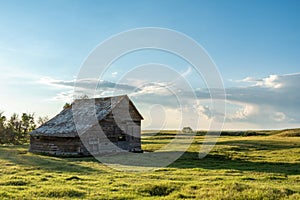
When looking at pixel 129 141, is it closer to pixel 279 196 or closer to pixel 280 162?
pixel 280 162

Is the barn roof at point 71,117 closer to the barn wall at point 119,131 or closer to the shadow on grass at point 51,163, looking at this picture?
the barn wall at point 119,131

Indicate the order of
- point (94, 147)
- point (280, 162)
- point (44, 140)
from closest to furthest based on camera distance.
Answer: point (280, 162)
point (94, 147)
point (44, 140)

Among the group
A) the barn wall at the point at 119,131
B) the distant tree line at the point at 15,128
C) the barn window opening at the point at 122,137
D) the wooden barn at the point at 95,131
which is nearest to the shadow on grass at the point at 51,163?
the wooden barn at the point at 95,131

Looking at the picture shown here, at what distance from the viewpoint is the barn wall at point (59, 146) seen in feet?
111

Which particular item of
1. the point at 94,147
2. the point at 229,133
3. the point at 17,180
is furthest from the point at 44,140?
the point at 229,133

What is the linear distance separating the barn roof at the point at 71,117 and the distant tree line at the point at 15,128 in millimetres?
24189

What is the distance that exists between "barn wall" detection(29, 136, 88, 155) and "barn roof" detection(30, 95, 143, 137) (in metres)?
0.65

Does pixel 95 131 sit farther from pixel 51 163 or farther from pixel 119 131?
pixel 51 163

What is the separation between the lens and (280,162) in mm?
27047

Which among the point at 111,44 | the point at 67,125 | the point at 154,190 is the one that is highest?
the point at 111,44

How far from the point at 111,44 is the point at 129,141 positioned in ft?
41.3

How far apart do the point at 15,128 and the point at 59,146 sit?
35317 millimetres

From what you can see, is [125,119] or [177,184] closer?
[177,184]

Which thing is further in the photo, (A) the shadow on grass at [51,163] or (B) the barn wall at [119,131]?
Answer: (B) the barn wall at [119,131]
